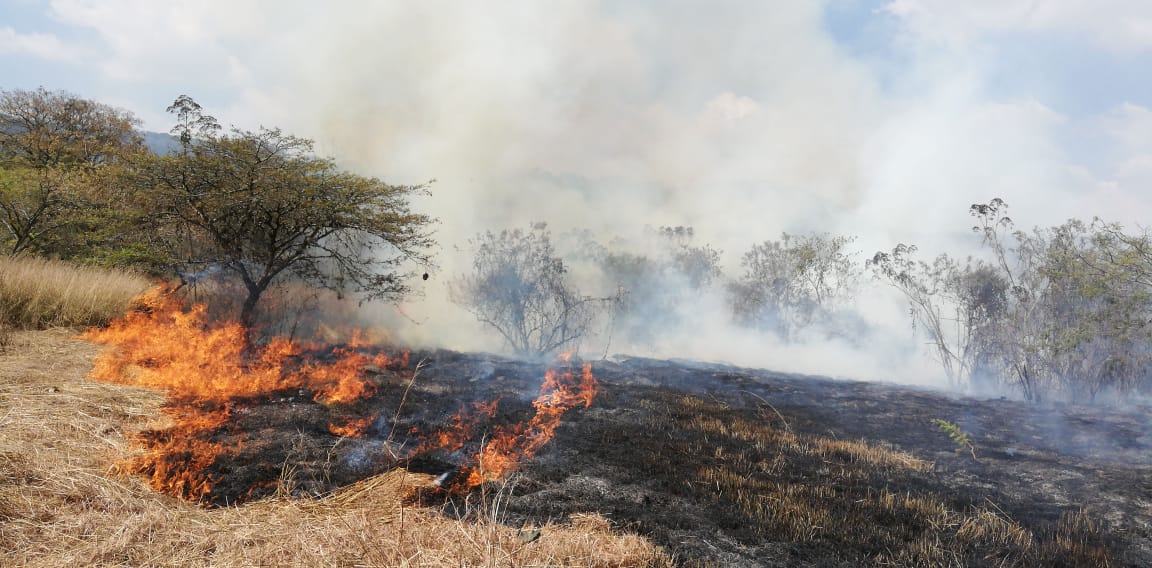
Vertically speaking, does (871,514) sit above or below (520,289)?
below

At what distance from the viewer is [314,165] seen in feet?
45.3

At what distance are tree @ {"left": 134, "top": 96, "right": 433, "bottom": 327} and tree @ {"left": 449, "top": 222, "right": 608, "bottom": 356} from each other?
8.03 meters

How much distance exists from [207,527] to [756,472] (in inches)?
251

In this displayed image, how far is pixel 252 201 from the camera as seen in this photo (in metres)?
12.7

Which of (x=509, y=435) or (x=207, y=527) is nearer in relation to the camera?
(x=207, y=527)

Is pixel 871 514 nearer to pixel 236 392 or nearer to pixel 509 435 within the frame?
pixel 509 435

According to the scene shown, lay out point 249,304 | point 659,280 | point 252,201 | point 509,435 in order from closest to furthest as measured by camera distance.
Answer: point 509,435 → point 252,201 → point 249,304 → point 659,280

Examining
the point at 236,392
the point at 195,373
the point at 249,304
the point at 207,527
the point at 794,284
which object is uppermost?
the point at 794,284

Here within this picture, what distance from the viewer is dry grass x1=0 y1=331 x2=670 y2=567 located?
3.36 m

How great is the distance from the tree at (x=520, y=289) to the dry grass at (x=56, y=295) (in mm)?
11957

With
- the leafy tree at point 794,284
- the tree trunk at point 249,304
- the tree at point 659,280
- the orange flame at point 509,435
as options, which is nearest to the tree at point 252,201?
the tree trunk at point 249,304

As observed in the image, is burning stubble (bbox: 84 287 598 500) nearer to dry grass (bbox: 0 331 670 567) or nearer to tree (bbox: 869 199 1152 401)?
dry grass (bbox: 0 331 670 567)

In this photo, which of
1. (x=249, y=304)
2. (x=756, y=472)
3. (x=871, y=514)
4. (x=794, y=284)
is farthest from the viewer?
(x=794, y=284)

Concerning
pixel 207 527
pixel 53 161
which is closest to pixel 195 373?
pixel 207 527
